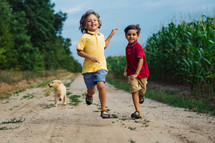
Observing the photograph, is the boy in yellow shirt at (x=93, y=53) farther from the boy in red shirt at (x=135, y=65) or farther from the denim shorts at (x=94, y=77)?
the boy in red shirt at (x=135, y=65)

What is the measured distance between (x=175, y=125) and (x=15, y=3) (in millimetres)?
31378

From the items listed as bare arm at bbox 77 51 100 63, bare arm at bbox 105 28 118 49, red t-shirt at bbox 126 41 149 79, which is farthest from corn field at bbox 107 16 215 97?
bare arm at bbox 77 51 100 63

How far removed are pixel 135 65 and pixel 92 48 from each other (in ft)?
3.28

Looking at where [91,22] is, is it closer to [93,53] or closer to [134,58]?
[93,53]

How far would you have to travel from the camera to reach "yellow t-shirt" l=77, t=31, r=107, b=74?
13.0ft

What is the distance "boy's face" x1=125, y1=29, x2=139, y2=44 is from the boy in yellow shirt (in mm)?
599

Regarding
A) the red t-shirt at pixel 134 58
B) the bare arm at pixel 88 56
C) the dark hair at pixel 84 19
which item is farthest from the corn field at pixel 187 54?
the bare arm at pixel 88 56

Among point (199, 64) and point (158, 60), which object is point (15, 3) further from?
point (199, 64)

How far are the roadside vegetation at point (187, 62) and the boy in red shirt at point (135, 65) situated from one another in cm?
198

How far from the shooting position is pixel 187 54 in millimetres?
8141

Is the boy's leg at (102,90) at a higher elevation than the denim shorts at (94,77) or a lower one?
lower

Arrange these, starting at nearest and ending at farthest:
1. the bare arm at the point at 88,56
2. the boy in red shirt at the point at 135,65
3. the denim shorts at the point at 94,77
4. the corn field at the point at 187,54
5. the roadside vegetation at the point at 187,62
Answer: the bare arm at the point at 88,56 → the denim shorts at the point at 94,77 → the boy in red shirt at the point at 135,65 → the roadside vegetation at the point at 187,62 → the corn field at the point at 187,54

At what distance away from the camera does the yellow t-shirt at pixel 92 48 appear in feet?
13.0

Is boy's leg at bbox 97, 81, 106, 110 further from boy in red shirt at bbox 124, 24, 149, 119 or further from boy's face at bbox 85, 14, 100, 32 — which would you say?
boy's face at bbox 85, 14, 100, 32
